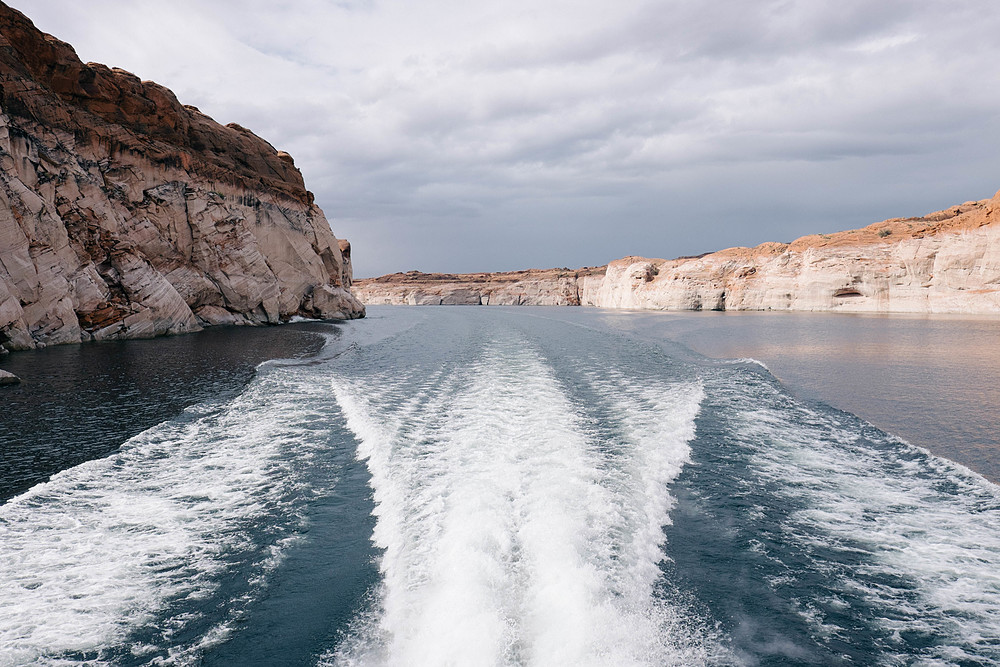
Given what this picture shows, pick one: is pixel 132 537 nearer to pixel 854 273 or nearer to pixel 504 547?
pixel 504 547

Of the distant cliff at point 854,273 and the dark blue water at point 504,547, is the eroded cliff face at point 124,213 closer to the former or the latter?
the dark blue water at point 504,547

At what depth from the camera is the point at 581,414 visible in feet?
30.5

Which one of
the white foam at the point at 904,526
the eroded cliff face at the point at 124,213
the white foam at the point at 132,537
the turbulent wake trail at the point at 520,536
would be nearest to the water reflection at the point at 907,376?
the white foam at the point at 904,526

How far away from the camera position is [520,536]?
470 cm

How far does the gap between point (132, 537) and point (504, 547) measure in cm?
358

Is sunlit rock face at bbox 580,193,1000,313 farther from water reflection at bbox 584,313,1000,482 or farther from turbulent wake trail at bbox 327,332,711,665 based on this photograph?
turbulent wake trail at bbox 327,332,711,665

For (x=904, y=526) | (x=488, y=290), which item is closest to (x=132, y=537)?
(x=904, y=526)

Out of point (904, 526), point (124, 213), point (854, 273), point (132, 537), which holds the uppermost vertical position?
point (124, 213)

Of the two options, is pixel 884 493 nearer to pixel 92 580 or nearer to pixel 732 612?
pixel 732 612

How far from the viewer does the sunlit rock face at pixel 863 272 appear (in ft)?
127

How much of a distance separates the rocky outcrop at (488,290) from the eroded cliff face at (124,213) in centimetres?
8528

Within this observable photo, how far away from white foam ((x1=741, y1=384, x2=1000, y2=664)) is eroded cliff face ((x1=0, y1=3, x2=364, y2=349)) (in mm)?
21972

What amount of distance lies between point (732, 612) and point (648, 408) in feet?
20.6

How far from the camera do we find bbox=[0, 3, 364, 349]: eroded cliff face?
17.6 metres
